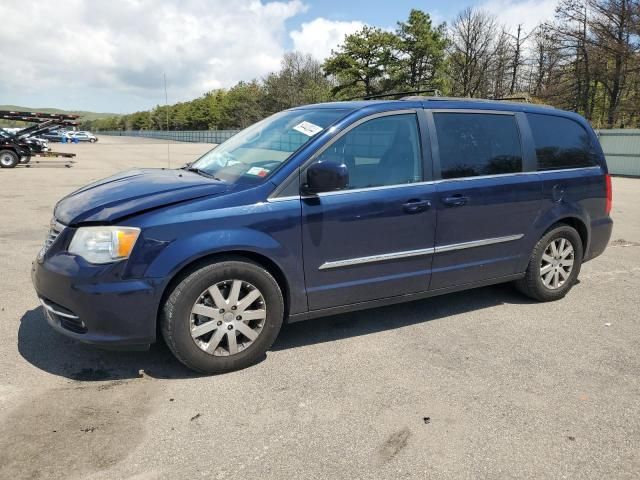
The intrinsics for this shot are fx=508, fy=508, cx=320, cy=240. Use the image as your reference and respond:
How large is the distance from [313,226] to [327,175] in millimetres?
378

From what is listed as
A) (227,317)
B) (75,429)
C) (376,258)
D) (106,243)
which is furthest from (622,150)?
(75,429)

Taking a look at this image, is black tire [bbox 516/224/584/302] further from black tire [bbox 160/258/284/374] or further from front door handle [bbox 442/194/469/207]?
black tire [bbox 160/258/284/374]

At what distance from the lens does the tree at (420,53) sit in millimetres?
44250

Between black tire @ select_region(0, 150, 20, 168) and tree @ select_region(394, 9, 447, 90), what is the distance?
3301 centimetres

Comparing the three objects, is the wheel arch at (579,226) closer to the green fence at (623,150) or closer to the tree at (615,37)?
the green fence at (623,150)

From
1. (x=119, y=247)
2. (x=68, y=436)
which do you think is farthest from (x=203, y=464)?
(x=119, y=247)

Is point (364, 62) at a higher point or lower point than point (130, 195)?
higher

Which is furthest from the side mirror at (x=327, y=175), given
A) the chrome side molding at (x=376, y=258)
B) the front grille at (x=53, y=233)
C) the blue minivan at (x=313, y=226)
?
the front grille at (x=53, y=233)

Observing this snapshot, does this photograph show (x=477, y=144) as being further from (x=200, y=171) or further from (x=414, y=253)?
(x=200, y=171)

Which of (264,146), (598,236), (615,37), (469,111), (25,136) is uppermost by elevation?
(615,37)

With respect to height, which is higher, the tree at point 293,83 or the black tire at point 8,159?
the tree at point 293,83

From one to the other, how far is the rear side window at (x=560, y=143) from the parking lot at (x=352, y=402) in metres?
1.43

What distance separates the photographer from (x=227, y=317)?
10.9 ft

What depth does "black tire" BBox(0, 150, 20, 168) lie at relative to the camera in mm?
19625
